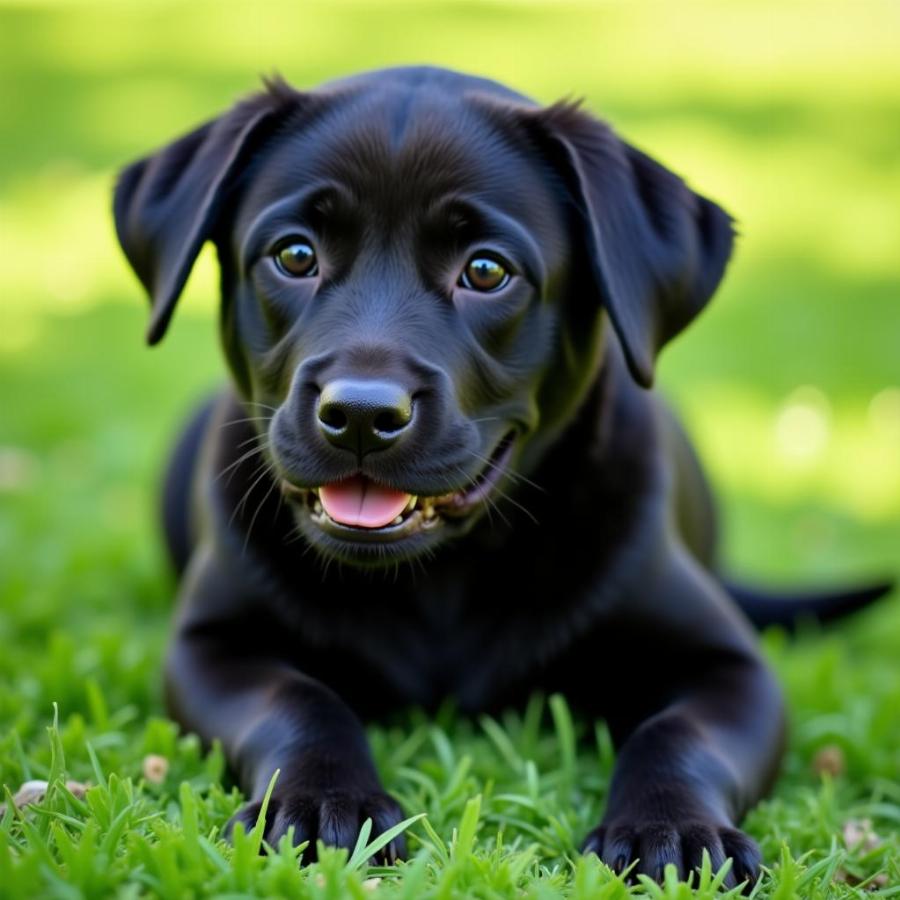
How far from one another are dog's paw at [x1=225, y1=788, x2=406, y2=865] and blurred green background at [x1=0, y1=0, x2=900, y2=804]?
831 mm

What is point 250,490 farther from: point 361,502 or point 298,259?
point 298,259

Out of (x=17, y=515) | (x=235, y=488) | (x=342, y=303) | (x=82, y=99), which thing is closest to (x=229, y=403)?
(x=235, y=488)

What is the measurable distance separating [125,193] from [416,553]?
120cm

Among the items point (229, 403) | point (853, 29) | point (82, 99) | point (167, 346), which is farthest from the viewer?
point (853, 29)

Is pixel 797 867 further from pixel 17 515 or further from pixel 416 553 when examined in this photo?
pixel 17 515

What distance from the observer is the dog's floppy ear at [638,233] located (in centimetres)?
297

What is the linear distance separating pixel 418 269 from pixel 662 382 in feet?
13.5

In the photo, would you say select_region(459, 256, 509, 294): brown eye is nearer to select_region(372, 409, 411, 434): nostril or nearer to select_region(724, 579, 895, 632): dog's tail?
select_region(372, 409, 411, 434): nostril

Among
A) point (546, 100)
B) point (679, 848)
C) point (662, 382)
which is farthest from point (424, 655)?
point (546, 100)

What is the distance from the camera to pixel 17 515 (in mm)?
4871

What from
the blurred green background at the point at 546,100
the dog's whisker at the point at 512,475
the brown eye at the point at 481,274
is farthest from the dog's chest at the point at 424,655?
the brown eye at the point at 481,274

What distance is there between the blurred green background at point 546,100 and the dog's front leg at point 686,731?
1.19 m

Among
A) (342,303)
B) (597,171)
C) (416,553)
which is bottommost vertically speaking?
(416,553)

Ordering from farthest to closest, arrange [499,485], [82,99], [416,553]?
1. [82,99]
2. [499,485]
3. [416,553]
